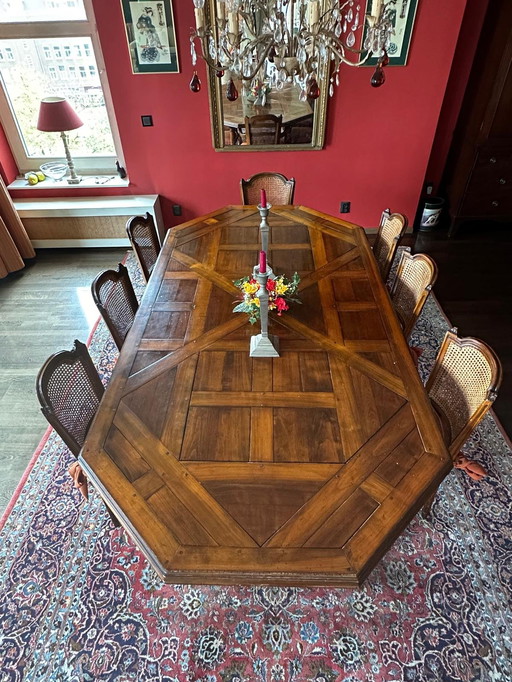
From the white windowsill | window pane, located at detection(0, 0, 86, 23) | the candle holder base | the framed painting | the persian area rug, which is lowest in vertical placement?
the persian area rug

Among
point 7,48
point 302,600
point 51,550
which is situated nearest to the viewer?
point 302,600

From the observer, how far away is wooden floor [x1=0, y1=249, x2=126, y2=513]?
253 centimetres

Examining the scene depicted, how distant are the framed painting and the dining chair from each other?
9.09 feet

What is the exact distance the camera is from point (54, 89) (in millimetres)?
3861

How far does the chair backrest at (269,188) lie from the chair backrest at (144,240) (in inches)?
35.6

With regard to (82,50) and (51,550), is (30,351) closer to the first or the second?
(51,550)

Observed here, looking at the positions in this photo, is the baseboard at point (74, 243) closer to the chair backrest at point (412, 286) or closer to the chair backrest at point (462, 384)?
the chair backrest at point (412, 286)

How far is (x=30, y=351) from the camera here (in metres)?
3.15

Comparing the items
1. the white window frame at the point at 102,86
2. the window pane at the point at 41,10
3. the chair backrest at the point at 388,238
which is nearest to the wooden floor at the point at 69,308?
the white window frame at the point at 102,86

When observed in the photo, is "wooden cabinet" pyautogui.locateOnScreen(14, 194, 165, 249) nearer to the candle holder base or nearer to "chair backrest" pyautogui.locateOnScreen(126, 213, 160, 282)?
"chair backrest" pyautogui.locateOnScreen(126, 213, 160, 282)

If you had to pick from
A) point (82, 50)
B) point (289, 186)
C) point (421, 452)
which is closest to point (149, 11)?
point (82, 50)

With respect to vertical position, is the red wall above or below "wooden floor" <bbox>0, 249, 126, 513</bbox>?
above

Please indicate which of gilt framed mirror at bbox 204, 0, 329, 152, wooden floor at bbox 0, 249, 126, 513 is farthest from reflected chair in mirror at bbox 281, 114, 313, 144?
wooden floor at bbox 0, 249, 126, 513

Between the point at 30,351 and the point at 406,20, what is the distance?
12.1 feet
